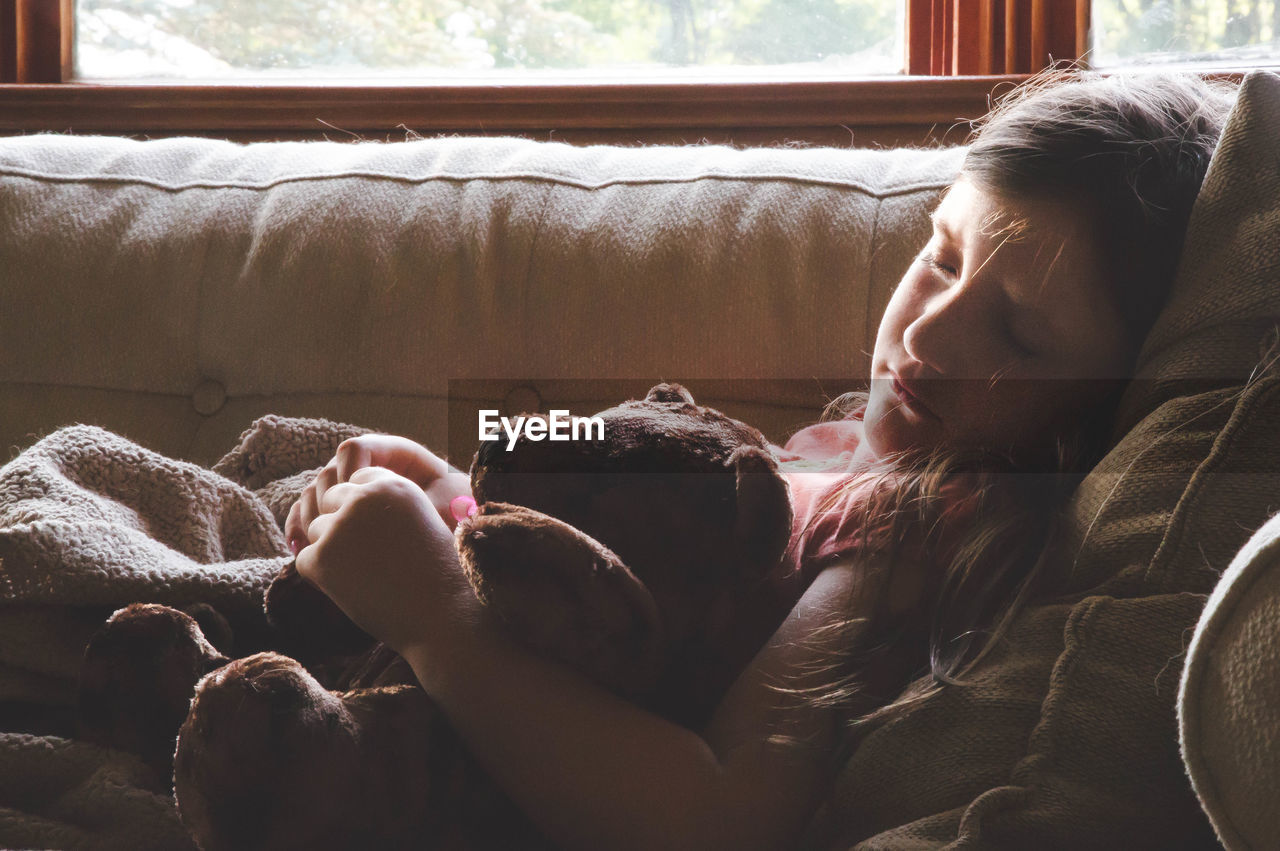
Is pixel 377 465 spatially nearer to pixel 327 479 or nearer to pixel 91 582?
pixel 327 479

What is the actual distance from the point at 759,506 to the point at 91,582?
0.42m

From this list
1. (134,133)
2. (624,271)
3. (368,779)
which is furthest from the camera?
(134,133)

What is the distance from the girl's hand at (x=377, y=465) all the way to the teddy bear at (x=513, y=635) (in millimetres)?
152

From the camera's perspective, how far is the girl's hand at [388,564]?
0.60 metres

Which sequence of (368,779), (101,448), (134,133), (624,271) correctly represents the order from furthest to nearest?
(134,133), (624,271), (101,448), (368,779)

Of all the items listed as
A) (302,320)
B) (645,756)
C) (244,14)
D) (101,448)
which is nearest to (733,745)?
(645,756)

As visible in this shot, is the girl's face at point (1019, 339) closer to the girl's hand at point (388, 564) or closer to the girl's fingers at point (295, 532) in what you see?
the girl's hand at point (388, 564)

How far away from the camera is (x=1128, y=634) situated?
1.69ft

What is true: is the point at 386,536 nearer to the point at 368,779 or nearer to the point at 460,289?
the point at 368,779

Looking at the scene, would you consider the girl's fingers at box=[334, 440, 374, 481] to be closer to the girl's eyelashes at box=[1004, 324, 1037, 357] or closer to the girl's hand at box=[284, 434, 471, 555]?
the girl's hand at box=[284, 434, 471, 555]

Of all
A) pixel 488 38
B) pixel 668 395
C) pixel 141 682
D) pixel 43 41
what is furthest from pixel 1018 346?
pixel 43 41

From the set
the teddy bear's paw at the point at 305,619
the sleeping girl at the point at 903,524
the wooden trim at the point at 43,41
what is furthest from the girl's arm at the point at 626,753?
the wooden trim at the point at 43,41

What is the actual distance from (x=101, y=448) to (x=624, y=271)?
0.50 metres

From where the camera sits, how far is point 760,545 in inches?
22.3
